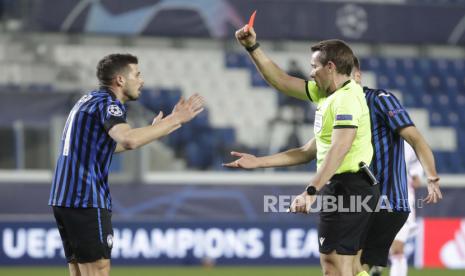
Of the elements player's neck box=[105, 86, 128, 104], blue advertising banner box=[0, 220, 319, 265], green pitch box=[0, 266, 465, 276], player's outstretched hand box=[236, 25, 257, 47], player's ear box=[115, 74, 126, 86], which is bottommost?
green pitch box=[0, 266, 465, 276]

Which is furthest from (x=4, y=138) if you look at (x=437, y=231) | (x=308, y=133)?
(x=437, y=231)

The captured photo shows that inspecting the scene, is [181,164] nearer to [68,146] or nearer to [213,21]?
[213,21]

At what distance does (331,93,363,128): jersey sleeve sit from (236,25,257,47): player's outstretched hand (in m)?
0.84

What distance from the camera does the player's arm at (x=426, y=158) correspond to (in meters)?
6.29

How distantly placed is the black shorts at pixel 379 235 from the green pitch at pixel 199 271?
4.87 metres

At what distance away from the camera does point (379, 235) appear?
6.61 meters

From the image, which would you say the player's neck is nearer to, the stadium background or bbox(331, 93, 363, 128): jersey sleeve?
bbox(331, 93, 363, 128): jersey sleeve

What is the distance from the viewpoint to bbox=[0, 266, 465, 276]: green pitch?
11570 millimetres

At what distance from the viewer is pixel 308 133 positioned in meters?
14.4

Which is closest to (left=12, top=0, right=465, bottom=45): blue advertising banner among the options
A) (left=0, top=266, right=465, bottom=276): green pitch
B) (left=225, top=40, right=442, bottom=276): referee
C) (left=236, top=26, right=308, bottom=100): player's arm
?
(left=0, top=266, right=465, bottom=276): green pitch

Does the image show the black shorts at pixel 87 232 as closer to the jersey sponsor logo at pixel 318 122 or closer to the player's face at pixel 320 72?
the jersey sponsor logo at pixel 318 122

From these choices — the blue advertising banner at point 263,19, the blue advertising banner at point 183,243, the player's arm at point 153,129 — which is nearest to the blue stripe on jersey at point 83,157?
the player's arm at point 153,129

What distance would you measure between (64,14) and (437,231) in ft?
25.8

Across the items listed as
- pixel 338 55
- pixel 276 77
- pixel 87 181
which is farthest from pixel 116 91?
pixel 338 55
